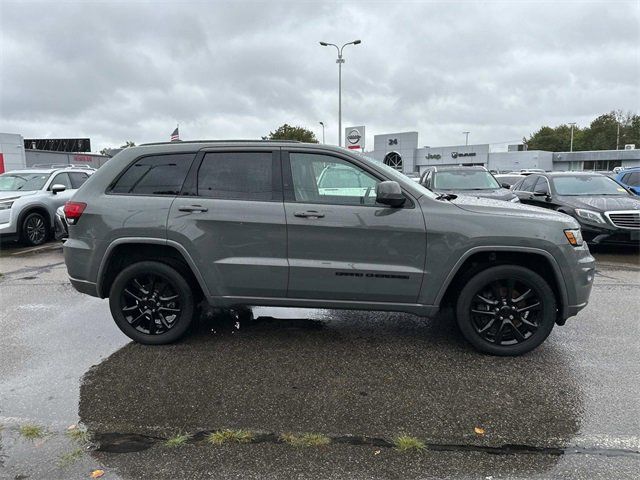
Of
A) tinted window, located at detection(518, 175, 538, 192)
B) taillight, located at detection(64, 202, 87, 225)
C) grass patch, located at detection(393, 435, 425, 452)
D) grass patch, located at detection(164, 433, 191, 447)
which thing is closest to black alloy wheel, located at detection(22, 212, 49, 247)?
taillight, located at detection(64, 202, 87, 225)

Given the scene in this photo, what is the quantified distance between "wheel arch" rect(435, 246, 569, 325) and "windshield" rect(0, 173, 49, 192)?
10.3 metres

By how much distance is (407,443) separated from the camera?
282cm

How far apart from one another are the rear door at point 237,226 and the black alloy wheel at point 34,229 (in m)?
7.95

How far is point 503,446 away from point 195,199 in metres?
3.08

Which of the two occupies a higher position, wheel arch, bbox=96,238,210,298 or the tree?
the tree

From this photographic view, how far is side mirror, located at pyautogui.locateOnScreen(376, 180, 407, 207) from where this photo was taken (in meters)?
3.78

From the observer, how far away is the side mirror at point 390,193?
3777 millimetres

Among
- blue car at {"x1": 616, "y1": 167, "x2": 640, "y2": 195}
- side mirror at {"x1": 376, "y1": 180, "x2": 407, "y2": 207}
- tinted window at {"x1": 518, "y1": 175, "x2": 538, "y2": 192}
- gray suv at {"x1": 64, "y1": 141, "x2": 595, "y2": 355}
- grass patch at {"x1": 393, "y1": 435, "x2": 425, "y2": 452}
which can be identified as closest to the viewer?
grass patch at {"x1": 393, "y1": 435, "x2": 425, "y2": 452}

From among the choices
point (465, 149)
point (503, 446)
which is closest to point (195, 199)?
point (503, 446)

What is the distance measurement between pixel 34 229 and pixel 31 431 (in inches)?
345

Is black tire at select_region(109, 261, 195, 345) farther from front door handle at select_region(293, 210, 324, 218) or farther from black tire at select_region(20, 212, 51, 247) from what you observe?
black tire at select_region(20, 212, 51, 247)

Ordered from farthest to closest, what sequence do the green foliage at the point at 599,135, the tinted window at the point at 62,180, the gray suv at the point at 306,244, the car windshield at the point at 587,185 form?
the green foliage at the point at 599,135, the tinted window at the point at 62,180, the car windshield at the point at 587,185, the gray suv at the point at 306,244

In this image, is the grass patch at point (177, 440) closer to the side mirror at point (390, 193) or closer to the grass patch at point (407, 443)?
the grass patch at point (407, 443)

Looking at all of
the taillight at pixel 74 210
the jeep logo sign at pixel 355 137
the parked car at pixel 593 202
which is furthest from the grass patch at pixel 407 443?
the jeep logo sign at pixel 355 137
